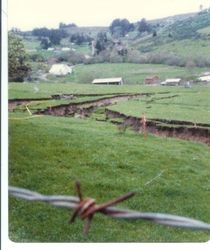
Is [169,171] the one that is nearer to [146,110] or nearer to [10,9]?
[146,110]

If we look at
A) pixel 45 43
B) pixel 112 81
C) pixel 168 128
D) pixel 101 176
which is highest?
pixel 45 43

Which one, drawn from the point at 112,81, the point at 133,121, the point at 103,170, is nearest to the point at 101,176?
the point at 103,170

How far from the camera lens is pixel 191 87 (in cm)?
223

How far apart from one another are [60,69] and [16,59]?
9.8 inches

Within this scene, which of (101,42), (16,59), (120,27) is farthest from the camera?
(101,42)

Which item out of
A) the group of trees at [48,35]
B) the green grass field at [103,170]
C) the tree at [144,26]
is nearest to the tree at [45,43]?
the group of trees at [48,35]

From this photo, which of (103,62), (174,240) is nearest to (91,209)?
(174,240)

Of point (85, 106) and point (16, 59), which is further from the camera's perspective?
point (85, 106)

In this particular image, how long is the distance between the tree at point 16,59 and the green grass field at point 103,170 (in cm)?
5

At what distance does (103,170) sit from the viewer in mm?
2156

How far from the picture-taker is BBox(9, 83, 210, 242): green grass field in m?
2.08

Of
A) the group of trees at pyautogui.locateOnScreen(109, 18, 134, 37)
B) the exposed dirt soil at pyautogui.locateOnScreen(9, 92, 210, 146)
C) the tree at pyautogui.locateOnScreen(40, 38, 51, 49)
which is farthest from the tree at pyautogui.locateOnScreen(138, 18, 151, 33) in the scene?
the tree at pyautogui.locateOnScreen(40, 38, 51, 49)

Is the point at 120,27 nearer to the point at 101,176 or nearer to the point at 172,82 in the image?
the point at 172,82

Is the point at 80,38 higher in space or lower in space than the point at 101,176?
higher
